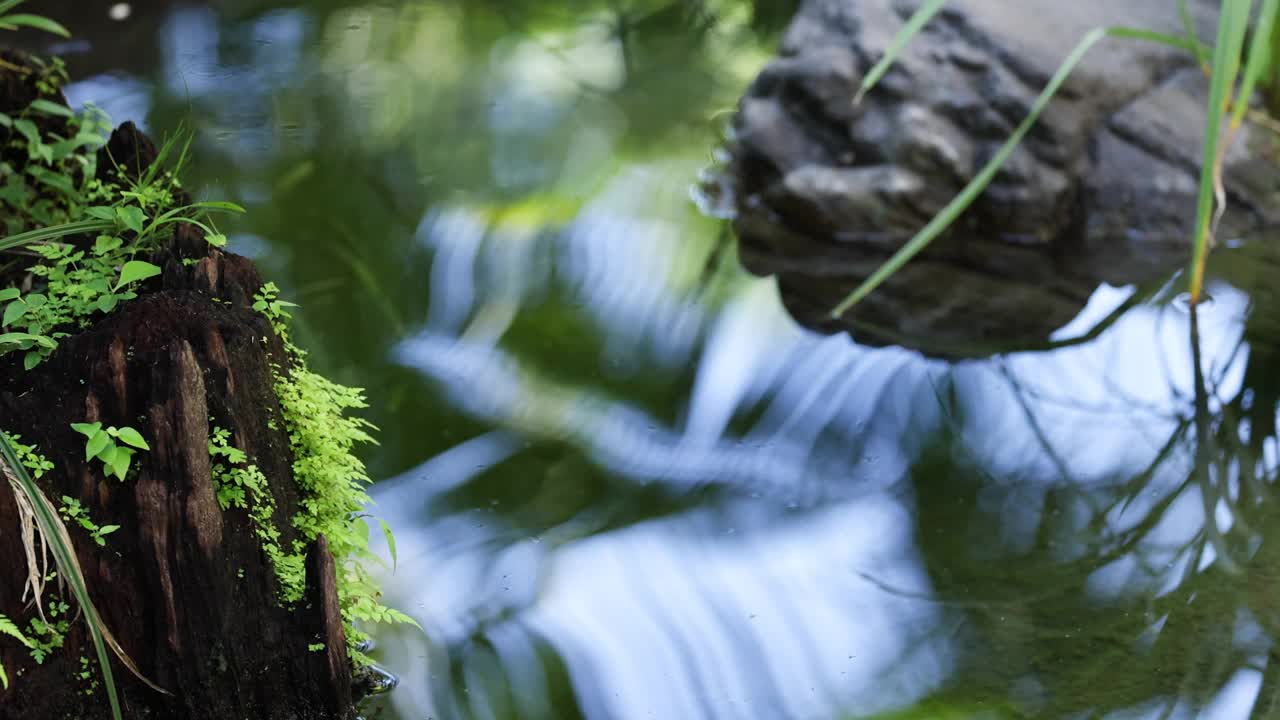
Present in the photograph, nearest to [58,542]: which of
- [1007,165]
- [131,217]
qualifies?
[131,217]

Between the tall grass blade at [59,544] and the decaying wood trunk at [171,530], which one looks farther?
the decaying wood trunk at [171,530]

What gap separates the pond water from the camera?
5.82ft

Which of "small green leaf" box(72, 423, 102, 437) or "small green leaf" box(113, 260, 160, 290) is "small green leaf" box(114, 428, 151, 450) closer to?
"small green leaf" box(72, 423, 102, 437)

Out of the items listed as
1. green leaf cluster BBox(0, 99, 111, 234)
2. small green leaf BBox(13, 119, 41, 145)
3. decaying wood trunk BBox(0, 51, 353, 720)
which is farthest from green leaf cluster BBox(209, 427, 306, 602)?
small green leaf BBox(13, 119, 41, 145)

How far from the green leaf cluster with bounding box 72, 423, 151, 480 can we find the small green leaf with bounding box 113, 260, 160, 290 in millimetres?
196

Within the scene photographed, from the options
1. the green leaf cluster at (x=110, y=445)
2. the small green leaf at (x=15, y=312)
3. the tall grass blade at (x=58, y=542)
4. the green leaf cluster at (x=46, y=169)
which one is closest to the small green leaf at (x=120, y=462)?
the green leaf cluster at (x=110, y=445)

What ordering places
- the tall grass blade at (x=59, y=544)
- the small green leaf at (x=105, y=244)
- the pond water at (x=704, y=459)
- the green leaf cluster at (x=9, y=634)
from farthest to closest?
the pond water at (x=704, y=459) → the small green leaf at (x=105, y=244) → the green leaf cluster at (x=9, y=634) → the tall grass blade at (x=59, y=544)

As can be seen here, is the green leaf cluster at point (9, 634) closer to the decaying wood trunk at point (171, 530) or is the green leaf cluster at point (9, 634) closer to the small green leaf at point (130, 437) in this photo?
the decaying wood trunk at point (171, 530)

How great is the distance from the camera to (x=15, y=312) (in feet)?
4.74

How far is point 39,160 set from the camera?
225cm

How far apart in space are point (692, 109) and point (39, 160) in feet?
7.25

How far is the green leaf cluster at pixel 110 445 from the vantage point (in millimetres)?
1367

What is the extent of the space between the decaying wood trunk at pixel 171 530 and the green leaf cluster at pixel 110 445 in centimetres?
2

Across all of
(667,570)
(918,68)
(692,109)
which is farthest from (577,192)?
(667,570)
